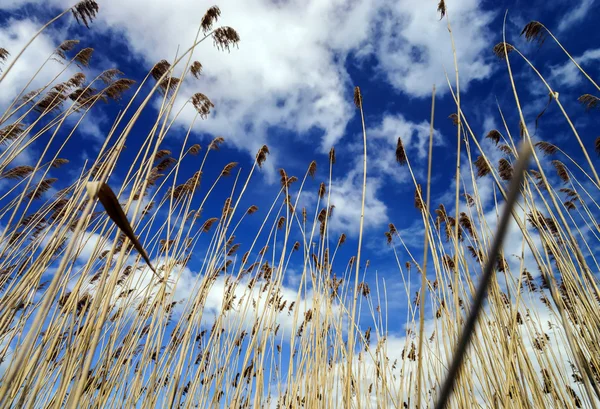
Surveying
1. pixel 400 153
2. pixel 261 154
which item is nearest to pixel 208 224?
pixel 261 154

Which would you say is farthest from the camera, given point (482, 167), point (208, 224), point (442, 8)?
point (208, 224)

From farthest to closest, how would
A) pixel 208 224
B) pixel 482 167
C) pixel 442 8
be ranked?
pixel 208 224 → pixel 482 167 → pixel 442 8

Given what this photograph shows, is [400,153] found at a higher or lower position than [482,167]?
lower

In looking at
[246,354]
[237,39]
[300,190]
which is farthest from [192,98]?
[246,354]

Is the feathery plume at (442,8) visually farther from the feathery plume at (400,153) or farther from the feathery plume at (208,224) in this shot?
the feathery plume at (208,224)

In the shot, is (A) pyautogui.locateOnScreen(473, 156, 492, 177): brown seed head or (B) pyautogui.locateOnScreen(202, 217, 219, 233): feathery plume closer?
(A) pyautogui.locateOnScreen(473, 156, 492, 177): brown seed head

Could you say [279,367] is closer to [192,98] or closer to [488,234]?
[488,234]

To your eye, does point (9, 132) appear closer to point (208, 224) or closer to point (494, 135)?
point (208, 224)

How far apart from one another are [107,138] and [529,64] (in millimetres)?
2822

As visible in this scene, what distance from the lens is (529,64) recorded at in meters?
2.25

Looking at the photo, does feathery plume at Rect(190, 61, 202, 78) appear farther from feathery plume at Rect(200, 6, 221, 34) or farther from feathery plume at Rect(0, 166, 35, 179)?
feathery plume at Rect(0, 166, 35, 179)

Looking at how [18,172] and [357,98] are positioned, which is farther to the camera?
[18,172]

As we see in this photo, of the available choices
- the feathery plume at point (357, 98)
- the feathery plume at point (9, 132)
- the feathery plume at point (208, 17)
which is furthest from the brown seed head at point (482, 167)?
the feathery plume at point (9, 132)

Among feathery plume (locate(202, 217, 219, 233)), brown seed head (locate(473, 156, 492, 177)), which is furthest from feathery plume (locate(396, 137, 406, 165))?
feathery plume (locate(202, 217, 219, 233))
